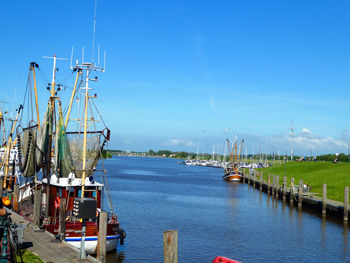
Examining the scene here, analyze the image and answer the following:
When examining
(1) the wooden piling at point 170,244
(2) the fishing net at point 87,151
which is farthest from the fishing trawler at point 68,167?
(1) the wooden piling at point 170,244

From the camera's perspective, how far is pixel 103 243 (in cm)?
2403

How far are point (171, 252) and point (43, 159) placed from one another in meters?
21.4

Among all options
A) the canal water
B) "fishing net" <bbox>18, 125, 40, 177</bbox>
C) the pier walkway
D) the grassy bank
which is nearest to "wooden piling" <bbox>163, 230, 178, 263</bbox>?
the pier walkway

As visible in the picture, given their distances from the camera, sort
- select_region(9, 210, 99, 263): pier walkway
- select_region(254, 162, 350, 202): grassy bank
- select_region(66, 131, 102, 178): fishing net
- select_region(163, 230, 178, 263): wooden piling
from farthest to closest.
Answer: select_region(254, 162, 350, 202): grassy bank → select_region(66, 131, 102, 178): fishing net → select_region(9, 210, 99, 263): pier walkway → select_region(163, 230, 178, 263): wooden piling

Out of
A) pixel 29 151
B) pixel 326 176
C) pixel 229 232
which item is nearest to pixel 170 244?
pixel 29 151

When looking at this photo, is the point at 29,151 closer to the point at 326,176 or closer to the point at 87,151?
the point at 87,151

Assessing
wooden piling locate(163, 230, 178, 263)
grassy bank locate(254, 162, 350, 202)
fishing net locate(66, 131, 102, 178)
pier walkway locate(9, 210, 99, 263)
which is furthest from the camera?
grassy bank locate(254, 162, 350, 202)

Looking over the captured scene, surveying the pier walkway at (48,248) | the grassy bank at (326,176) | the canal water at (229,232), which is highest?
the grassy bank at (326,176)

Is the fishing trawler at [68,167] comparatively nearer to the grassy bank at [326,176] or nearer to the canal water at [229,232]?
the canal water at [229,232]

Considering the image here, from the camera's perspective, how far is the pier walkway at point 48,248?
828 inches

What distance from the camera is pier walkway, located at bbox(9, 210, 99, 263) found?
69.0 ft

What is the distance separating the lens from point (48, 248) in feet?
76.0

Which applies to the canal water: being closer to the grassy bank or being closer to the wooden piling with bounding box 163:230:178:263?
the grassy bank

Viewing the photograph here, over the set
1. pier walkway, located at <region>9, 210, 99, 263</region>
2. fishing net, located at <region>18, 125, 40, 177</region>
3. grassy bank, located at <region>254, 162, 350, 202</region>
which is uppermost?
fishing net, located at <region>18, 125, 40, 177</region>
